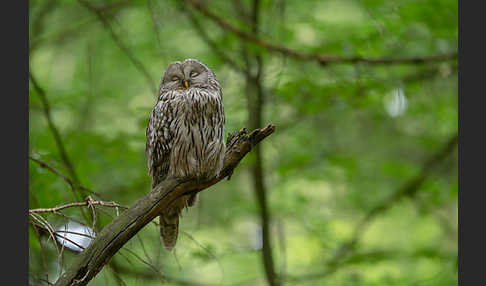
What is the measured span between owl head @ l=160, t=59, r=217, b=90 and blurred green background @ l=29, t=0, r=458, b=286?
1.27 ft

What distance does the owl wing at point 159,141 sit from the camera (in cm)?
345

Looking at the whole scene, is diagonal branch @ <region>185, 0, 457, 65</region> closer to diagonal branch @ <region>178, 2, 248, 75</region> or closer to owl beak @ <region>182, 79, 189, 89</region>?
diagonal branch @ <region>178, 2, 248, 75</region>

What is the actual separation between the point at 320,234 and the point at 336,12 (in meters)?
2.79

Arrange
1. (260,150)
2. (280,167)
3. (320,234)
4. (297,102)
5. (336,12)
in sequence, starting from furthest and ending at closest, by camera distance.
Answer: (336,12), (320,234), (280,167), (297,102), (260,150)

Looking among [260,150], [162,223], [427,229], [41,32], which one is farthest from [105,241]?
[427,229]

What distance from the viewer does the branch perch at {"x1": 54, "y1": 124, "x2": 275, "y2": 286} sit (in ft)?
7.54

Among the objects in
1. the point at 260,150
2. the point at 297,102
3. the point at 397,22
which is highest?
the point at 397,22

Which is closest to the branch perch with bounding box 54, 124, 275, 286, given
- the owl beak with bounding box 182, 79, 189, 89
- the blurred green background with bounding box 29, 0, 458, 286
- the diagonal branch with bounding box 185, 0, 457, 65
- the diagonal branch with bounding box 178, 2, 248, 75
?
the owl beak with bounding box 182, 79, 189, 89

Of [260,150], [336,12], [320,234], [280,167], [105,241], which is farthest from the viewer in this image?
[336,12]

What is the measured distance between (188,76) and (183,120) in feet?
0.92

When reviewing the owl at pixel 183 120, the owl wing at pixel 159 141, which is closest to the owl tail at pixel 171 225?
the owl at pixel 183 120

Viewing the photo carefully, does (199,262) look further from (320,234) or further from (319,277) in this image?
(320,234)

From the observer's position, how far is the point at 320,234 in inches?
255

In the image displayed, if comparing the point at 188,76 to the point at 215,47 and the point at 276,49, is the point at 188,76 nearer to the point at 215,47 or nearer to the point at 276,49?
the point at 276,49
